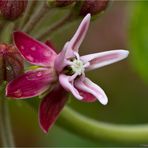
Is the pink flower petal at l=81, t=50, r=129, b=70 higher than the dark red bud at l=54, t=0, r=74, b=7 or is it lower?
lower

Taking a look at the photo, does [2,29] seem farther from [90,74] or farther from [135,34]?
[90,74]

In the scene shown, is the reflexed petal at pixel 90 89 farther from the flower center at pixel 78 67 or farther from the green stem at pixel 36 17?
the green stem at pixel 36 17

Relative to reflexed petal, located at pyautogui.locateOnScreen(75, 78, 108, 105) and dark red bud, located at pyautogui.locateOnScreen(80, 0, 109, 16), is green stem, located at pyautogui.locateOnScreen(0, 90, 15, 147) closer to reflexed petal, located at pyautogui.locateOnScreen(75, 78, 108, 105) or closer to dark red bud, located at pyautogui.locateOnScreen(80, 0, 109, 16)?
reflexed petal, located at pyautogui.locateOnScreen(75, 78, 108, 105)

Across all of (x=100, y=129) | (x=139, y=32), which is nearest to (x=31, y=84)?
(x=100, y=129)

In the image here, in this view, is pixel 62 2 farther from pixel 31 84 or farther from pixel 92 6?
pixel 31 84

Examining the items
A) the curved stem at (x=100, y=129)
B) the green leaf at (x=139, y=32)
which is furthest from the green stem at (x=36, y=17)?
the green leaf at (x=139, y=32)

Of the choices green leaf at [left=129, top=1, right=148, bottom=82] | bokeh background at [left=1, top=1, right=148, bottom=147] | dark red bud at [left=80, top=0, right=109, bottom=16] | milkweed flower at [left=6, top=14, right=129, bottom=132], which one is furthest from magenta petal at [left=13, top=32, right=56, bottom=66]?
bokeh background at [left=1, top=1, right=148, bottom=147]
